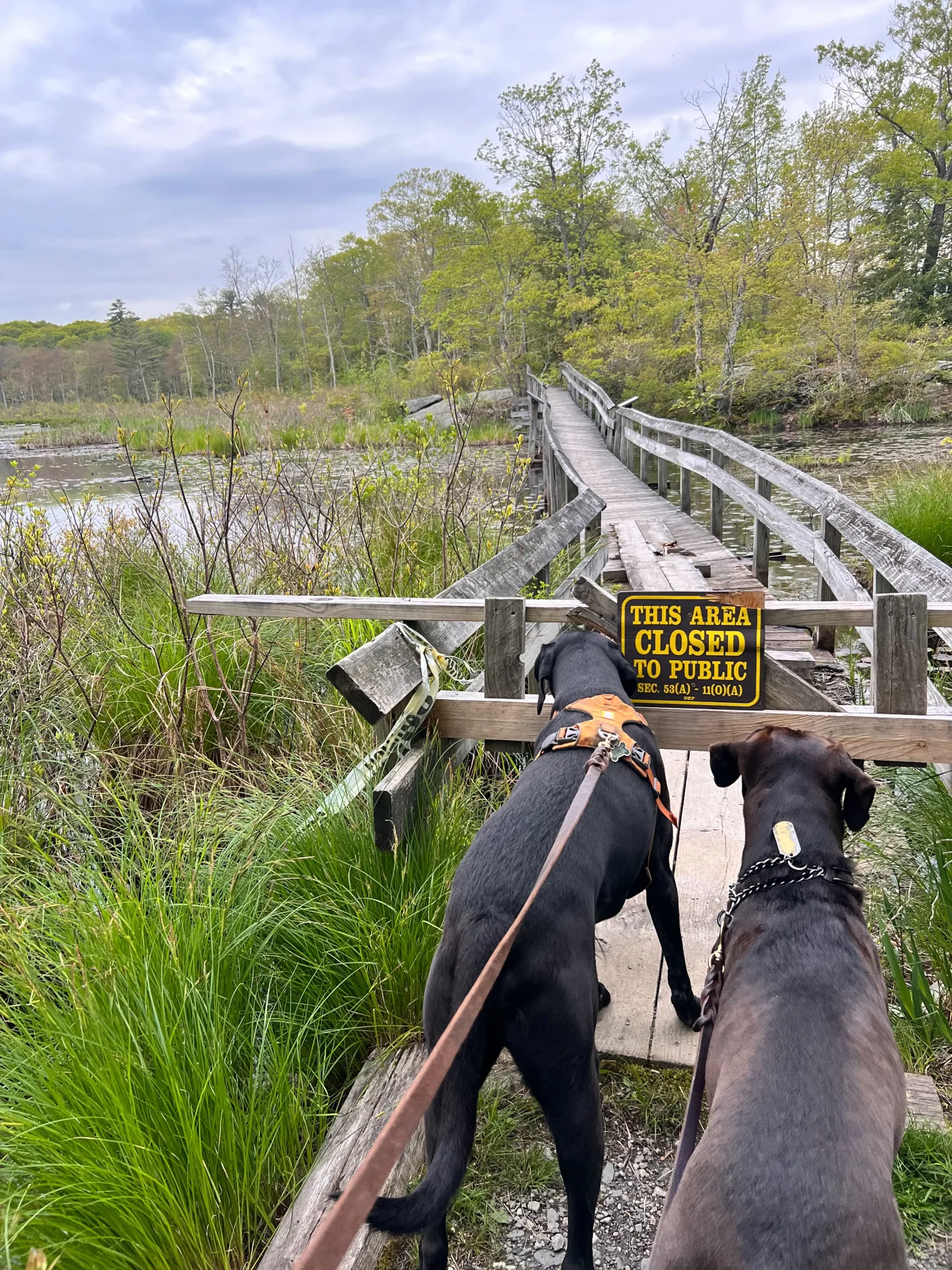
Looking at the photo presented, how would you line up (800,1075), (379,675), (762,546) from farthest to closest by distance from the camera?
(762,546) → (379,675) → (800,1075)

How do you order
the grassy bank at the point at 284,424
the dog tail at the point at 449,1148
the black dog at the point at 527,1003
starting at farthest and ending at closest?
the grassy bank at the point at 284,424 < the black dog at the point at 527,1003 < the dog tail at the point at 449,1148

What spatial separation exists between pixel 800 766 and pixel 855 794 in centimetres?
15

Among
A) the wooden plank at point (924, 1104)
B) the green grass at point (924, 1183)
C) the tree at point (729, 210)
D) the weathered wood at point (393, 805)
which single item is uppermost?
the tree at point (729, 210)

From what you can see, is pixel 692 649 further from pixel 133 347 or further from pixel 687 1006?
pixel 133 347

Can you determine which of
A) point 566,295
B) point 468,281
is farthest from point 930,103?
point 468,281

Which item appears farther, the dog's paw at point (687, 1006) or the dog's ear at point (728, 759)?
the dog's paw at point (687, 1006)

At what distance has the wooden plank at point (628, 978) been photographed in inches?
94.6

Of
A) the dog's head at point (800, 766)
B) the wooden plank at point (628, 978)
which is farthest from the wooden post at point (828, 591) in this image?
the dog's head at point (800, 766)

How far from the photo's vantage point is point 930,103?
29.0m

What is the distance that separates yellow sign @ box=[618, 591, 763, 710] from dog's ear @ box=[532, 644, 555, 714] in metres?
0.29

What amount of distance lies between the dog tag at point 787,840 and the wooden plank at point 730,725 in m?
0.80

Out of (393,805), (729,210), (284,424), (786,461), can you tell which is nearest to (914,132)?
(729,210)

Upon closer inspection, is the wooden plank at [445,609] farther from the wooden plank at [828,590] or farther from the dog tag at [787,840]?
the wooden plank at [828,590]

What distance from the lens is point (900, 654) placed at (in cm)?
267
